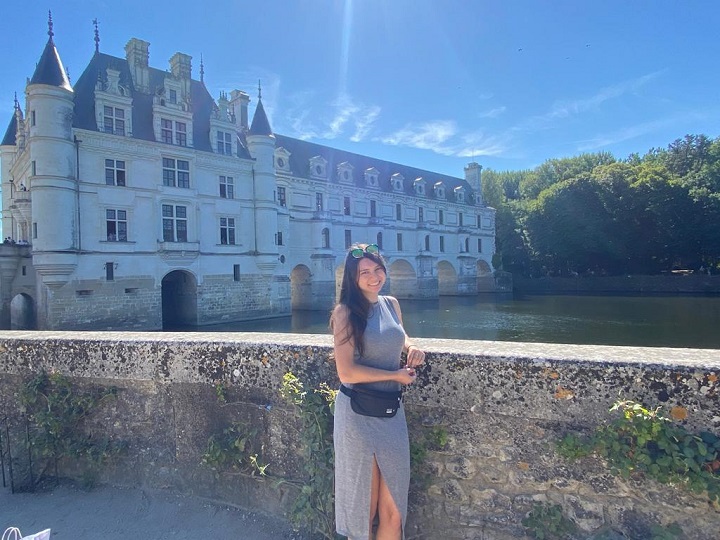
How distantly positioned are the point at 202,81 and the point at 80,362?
1146 inches

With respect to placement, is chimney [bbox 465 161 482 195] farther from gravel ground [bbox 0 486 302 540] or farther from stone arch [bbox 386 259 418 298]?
gravel ground [bbox 0 486 302 540]

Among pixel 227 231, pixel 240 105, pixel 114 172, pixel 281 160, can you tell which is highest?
pixel 240 105

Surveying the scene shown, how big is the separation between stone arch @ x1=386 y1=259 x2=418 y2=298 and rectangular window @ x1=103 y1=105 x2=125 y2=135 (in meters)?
25.9

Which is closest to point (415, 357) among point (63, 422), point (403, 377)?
point (403, 377)

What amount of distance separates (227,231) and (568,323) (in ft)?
63.4

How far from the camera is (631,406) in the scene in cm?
190

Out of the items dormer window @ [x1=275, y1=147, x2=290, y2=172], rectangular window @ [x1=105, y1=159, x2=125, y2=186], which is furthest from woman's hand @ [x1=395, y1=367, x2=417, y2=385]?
dormer window @ [x1=275, y1=147, x2=290, y2=172]

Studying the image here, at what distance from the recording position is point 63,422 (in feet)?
9.61

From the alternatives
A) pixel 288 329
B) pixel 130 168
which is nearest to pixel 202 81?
pixel 130 168

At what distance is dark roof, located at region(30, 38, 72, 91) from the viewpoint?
20191 mm

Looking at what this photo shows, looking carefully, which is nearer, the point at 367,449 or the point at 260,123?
the point at 367,449

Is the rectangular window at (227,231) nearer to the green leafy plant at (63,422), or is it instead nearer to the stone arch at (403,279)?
the stone arch at (403,279)

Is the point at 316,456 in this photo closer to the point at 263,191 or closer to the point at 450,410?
the point at 450,410

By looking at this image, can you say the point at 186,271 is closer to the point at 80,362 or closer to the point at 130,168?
the point at 130,168
